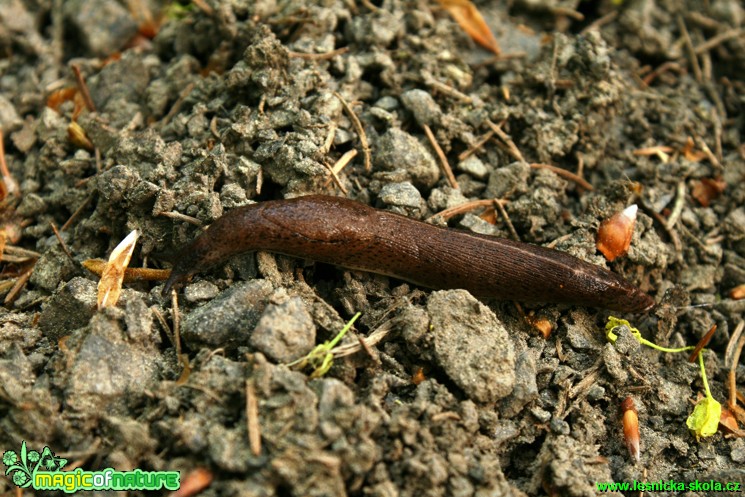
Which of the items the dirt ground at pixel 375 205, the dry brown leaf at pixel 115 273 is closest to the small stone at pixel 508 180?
the dirt ground at pixel 375 205

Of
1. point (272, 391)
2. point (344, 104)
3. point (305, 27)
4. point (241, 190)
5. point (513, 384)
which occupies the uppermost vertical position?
point (305, 27)

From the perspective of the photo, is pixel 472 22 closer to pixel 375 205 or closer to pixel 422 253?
pixel 375 205

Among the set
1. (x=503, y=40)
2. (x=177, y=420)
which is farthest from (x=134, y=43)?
(x=177, y=420)

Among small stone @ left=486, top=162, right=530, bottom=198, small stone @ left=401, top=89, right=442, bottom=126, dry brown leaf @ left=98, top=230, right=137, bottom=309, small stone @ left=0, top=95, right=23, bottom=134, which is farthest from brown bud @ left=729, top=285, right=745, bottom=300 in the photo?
small stone @ left=0, top=95, right=23, bottom=134

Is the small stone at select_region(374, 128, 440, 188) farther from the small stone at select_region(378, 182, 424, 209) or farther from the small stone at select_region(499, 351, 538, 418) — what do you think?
the small stone at select_region(499, 351, 538, 418)

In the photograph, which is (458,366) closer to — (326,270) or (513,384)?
(513,384)

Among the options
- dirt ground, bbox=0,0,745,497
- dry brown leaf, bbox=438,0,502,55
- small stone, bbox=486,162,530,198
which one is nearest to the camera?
dirt ground, bbox=0,0,745,497
